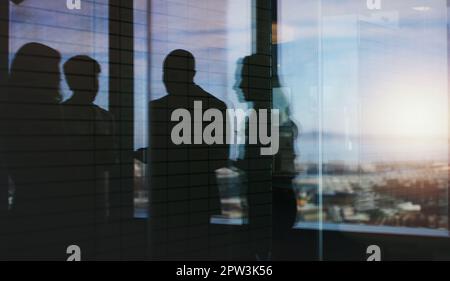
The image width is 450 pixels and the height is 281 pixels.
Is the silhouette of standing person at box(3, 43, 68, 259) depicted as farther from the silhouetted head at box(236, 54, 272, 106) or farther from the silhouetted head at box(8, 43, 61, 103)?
the silhouetted head at box(236, 54, 272, 106)

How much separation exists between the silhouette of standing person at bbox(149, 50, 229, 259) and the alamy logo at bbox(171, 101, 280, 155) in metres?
0.02

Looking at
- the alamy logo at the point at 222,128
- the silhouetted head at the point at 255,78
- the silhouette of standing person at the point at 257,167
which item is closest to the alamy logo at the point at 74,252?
the alamy logo at the point at 222,128

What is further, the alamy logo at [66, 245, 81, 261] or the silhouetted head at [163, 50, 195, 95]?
the silhouetted head at [163, 50, 195, 95]

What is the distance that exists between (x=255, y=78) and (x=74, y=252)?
4.31ft

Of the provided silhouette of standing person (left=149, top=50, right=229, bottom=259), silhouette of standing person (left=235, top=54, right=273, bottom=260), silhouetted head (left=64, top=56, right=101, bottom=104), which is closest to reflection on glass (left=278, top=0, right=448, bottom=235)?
silhouette of standing person (left=235, top=54, right=273, bottom=260)

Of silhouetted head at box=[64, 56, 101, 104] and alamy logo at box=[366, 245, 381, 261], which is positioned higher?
silhouetted head at box=[64, 56, 101, 104]

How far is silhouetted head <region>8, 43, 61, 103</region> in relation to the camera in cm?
256

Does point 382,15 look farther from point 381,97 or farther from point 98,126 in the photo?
point 98,126

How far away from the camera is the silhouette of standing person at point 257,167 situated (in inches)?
112

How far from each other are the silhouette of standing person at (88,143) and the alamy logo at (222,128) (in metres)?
0.36

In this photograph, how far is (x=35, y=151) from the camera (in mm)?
2584

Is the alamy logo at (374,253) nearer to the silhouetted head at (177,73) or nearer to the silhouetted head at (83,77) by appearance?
the silhouetted head at (177,73)

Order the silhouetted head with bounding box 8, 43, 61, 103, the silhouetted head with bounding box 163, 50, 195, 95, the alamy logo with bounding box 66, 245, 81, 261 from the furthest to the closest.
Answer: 1. the silhouetted head with bounding box 163, 50, 195, 95
2. the alamy logo with bounding box 66, 245, 81, 261
3. the silhouetted head with bounding box 8, 43, 61, 103

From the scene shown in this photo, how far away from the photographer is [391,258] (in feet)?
9.37
